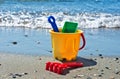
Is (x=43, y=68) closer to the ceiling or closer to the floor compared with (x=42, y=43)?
closer to the floor

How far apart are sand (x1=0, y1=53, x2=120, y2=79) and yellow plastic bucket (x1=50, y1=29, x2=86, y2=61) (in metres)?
0.21

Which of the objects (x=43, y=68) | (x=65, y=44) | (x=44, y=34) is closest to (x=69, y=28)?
(x=65, y=44)

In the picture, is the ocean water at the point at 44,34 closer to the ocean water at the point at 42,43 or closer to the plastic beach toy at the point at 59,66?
the ocean water at the point at 42,43

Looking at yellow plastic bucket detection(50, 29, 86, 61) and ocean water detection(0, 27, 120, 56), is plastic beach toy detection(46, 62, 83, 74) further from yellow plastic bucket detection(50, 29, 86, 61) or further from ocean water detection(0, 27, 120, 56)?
ocean water detection(0, 27, 120, 56)

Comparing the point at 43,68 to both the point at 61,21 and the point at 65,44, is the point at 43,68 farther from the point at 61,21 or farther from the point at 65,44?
the point at 61,21

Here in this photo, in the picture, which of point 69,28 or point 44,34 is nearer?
point 69,28

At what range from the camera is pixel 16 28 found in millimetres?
9961

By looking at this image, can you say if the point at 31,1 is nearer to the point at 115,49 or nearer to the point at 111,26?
the point at 111,26

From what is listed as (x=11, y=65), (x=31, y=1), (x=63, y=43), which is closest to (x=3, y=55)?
(x=11, y=65)

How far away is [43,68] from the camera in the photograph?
5574 millimetres

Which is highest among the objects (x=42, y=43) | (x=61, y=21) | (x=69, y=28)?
(x=69, y=28)

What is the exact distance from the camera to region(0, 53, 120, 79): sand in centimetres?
521

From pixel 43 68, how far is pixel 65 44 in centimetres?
62

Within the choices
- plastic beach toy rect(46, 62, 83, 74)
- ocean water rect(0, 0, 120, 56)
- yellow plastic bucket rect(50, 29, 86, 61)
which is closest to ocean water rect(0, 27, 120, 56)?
ocean water rect(0, 0, 120, 56)
